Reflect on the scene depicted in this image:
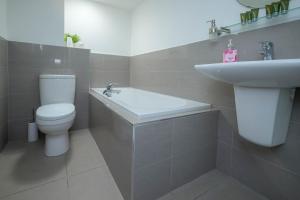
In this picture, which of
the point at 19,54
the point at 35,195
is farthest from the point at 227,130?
the point at 19,54

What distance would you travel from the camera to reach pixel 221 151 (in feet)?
4.53

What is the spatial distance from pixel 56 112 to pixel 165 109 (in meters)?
1.07

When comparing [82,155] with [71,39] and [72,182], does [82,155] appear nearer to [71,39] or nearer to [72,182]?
[72,182]

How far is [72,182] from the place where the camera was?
46.9 inches

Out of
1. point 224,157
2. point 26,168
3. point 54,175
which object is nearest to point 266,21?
point 224,157

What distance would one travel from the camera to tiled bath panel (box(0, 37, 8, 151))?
5.20ft

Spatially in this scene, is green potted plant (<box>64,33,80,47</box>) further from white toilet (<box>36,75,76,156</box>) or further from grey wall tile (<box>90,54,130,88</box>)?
white toilet (<box>36,75,76,156</box>)

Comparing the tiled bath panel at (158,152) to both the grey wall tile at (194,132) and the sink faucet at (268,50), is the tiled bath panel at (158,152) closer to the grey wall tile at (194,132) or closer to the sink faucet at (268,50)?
the grey wall tile at (194,132)

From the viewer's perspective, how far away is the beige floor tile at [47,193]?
103 centimetres

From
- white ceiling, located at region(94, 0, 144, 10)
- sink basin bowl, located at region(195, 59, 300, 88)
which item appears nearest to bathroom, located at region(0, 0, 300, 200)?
sink basin bowl, located at region(195, 59, 300, 88)

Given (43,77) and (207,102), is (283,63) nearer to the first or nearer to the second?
(207,102)

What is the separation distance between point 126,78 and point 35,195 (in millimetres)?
2083

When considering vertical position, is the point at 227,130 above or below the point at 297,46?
below

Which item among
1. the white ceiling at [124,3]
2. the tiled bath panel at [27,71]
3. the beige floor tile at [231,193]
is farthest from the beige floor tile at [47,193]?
the white ceiling at [124,3]
